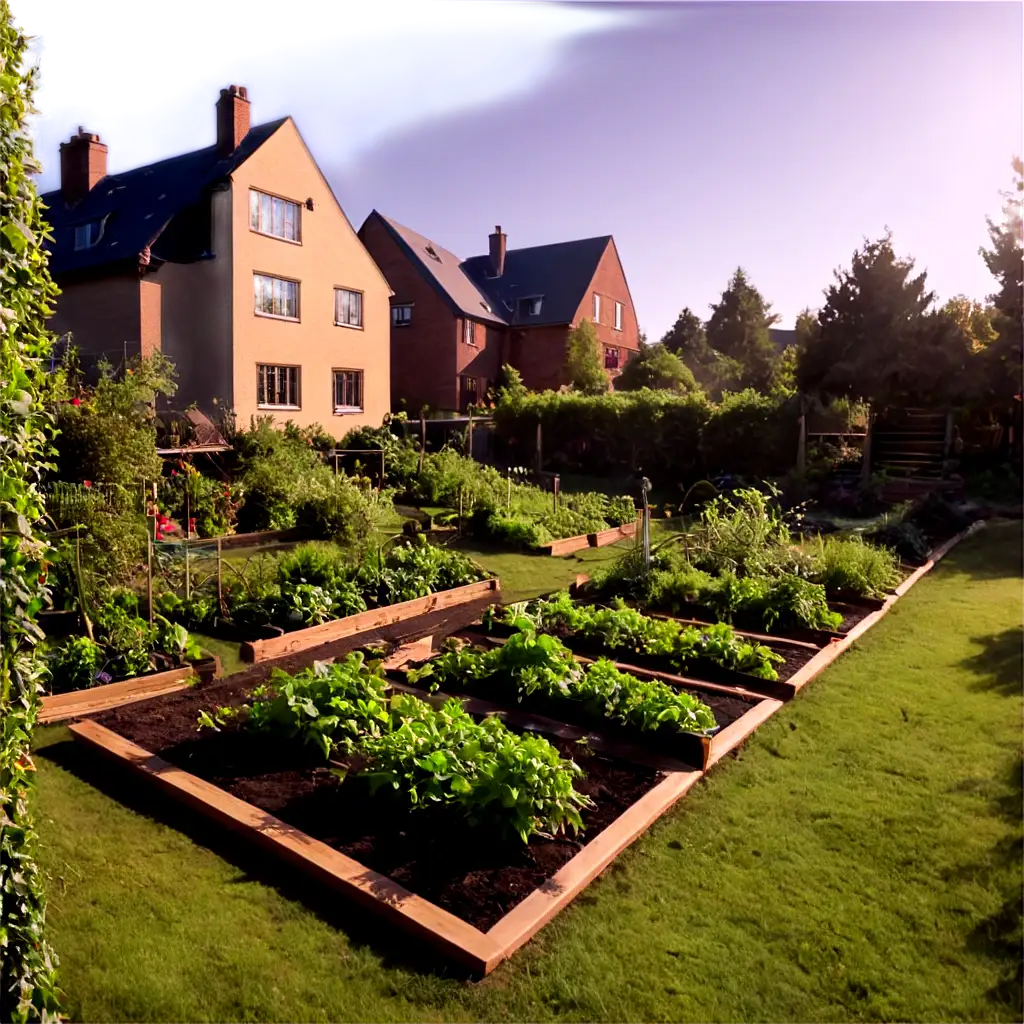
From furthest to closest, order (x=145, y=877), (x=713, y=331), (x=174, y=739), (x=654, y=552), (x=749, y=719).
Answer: (x=713, y=331) < (x=654, y=552) < (x=749, y=719) < (x=174, y=739) < (x=145, y=877)

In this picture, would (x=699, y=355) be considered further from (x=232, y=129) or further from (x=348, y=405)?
(x=232, y=129)

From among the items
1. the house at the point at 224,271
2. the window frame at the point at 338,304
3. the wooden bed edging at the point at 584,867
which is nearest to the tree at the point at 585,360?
the window frame at the point at 338,304

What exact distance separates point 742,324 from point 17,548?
4969cm

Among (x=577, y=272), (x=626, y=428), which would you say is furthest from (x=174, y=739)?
(x=577, y=272)

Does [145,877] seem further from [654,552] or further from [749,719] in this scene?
[654,552]

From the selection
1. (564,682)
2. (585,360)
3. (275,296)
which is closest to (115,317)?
(275,296)

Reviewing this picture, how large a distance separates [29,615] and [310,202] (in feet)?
65.5

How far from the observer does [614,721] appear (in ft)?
14.9

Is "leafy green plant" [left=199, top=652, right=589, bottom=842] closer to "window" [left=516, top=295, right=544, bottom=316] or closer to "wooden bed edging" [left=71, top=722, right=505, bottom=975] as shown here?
"wooden bed edging" [left=71, top=722, right=505, bottom=975]

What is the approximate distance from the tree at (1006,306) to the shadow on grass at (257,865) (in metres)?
16.5

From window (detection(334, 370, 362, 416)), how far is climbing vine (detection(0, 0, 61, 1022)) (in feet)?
63.7

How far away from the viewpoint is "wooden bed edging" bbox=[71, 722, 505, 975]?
268cm

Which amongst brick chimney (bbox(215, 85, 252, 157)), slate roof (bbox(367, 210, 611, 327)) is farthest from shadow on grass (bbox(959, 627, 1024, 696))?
slate roof (bbox(367, 210, 611, 327))

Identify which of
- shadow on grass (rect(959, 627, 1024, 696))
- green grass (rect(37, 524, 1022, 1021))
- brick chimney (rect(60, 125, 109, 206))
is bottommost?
green grass (rect(37, 524, 1022, 1021))
